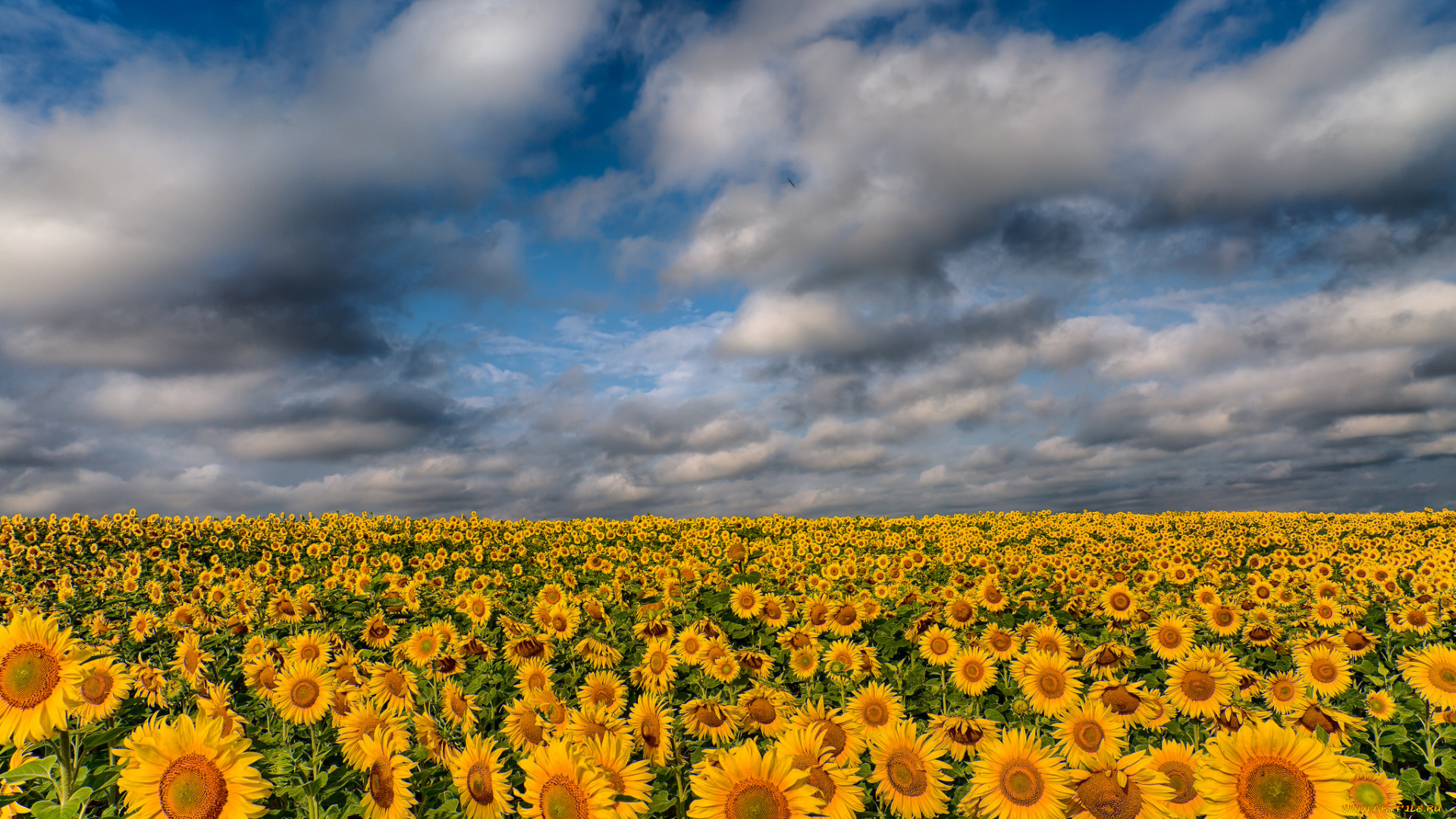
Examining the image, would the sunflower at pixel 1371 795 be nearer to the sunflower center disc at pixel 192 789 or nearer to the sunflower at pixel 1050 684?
the sunflower at pixel 1050 684

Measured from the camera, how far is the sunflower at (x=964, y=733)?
4840mm

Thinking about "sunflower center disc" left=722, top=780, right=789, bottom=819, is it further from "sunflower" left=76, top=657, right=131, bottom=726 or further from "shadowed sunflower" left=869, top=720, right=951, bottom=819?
"sunflower" left=76, top=657, right=131, bottom=726

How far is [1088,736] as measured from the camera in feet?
17.1

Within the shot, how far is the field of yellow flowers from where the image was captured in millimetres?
3613

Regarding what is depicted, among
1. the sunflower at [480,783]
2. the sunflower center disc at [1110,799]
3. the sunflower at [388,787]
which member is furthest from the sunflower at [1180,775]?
the sunflower at [388,787]

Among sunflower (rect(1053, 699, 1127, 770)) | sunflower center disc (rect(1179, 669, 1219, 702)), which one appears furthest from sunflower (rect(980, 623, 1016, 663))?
sunflower (rect(1053, 699, 1127, 770))

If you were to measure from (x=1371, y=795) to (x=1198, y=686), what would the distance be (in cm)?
343

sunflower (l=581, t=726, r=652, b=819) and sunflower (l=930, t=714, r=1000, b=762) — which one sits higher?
sunflower (l=581, t=726, r=652, b=819)

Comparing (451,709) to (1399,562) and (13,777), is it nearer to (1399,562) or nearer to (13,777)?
(13,777)

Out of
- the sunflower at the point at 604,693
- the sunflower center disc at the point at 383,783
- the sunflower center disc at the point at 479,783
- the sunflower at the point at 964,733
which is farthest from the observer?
the sunflower at the point at 604,693

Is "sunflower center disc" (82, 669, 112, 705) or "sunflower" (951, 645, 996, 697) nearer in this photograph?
"sunflower center disc" (82, 669, 112, 705)

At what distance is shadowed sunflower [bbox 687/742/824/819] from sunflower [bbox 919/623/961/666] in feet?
21.5

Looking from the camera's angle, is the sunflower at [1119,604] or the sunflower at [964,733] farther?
the sunflower at [1119,604]

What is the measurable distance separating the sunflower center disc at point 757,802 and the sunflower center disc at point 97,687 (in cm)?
351
